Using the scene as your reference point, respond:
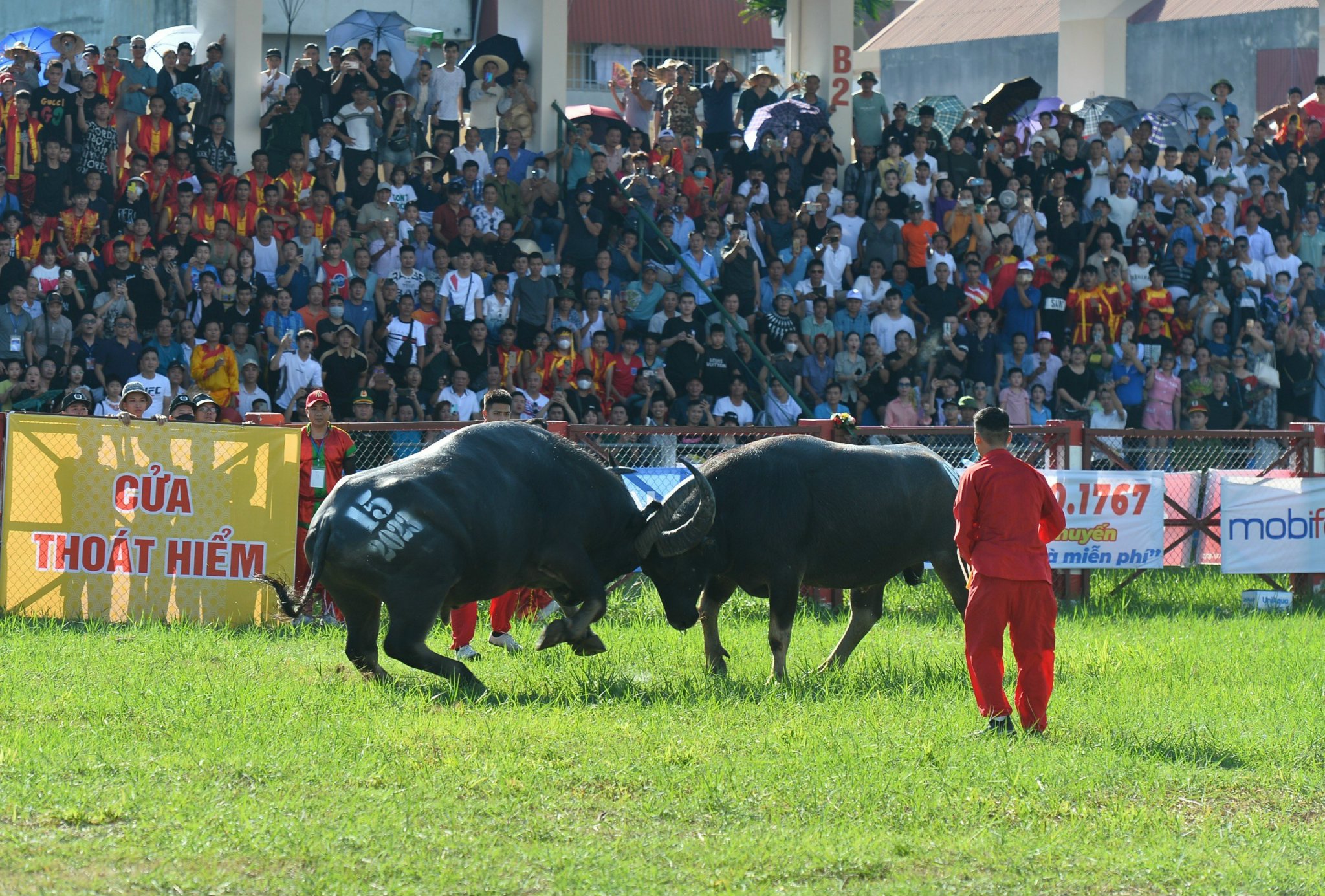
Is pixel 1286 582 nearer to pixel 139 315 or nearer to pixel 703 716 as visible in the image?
pixel 703 716

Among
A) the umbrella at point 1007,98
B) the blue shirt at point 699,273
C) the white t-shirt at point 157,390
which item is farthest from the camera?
the umbrella at point 1007,98

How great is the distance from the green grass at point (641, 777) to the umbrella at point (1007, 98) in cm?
1378

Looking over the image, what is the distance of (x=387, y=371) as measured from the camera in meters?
16.8

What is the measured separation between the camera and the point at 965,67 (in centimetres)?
4312

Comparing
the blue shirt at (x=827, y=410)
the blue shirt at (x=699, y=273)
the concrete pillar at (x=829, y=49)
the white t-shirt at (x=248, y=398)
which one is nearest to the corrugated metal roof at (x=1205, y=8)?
the concrete pillar at (x=829, y=49)

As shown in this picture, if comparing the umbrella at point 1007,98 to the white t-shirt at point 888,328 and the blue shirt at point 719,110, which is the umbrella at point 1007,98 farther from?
the white t-shirt at point 888,328

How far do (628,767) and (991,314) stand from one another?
13196mm

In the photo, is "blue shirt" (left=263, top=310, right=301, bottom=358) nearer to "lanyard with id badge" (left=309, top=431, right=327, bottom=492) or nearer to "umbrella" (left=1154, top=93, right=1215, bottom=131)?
"lanyard with id badge" (left=309, top=431, right=327, bottom=492)

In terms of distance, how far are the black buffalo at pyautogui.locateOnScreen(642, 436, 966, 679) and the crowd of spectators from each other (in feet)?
17.4

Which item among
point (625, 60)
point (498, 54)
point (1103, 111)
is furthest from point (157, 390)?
point (625, 60)

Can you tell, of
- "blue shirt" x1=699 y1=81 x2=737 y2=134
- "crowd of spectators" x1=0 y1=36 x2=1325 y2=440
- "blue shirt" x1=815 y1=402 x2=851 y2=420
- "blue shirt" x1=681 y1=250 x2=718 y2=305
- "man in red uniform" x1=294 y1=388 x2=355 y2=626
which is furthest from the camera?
"blue shirt" x1=699 y1=81 x2=737 y2=134

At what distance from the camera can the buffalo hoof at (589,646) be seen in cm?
1023

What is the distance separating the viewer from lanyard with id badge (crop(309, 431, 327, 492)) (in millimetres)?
13398

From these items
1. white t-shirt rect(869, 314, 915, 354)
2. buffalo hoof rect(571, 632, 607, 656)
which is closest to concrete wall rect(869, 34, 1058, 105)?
white t-shirt rect(869, 314, 915, 354)
